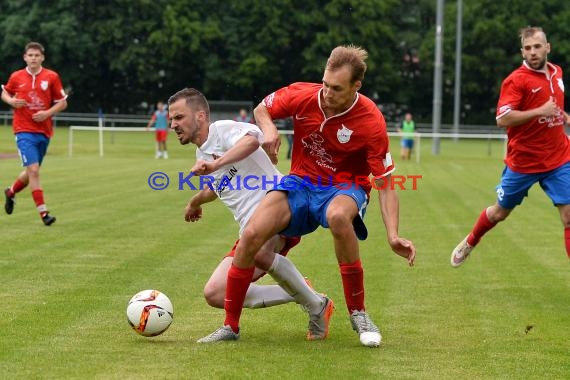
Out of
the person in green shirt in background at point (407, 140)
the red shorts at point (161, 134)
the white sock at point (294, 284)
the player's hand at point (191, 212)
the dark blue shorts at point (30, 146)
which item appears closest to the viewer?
the white sock at point (294, 284)

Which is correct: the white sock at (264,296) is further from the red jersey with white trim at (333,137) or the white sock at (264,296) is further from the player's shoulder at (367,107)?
the player's shoulder at (367,107)

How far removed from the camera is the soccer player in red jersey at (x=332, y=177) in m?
6.30

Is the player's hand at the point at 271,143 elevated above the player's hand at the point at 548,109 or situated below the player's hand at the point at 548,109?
below

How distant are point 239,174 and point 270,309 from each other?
154 cm

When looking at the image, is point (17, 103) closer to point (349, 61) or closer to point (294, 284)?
point (294, 284)

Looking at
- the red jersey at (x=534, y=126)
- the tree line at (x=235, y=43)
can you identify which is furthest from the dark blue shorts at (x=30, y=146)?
the tree line at (x=235, y=43)

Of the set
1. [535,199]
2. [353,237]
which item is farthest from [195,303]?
[535,199]

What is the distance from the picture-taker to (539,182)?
348 inches

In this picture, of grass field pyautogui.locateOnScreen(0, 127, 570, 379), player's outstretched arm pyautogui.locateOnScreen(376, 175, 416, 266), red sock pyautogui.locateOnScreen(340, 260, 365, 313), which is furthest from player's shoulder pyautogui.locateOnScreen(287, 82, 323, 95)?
grass field pyautogui.locateOnScreen(0, 127, 570, 379)

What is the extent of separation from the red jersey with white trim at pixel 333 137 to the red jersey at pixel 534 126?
220 centimetres

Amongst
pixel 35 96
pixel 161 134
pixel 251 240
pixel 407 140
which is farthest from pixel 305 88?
pixel 407 140

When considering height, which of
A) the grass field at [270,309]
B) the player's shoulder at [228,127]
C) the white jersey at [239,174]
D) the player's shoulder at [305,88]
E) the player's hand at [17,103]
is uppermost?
the player's shoulder at [305,88]

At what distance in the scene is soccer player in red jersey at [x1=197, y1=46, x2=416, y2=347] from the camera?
6305 mm

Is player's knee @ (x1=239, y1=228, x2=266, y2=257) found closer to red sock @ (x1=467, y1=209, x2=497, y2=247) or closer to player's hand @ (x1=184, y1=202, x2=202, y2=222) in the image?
player's hand @ (x1=184, y1=202, x2=202, y2=222)
